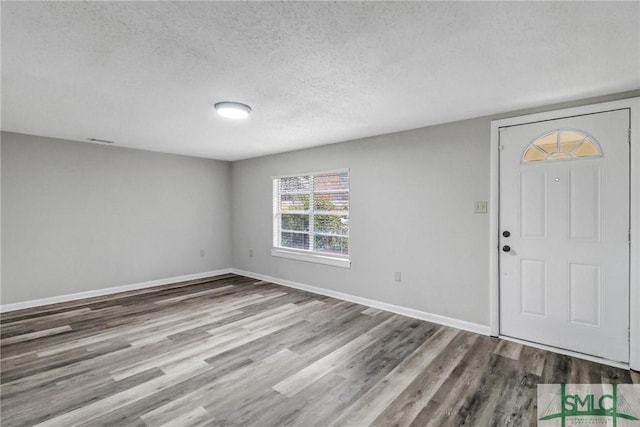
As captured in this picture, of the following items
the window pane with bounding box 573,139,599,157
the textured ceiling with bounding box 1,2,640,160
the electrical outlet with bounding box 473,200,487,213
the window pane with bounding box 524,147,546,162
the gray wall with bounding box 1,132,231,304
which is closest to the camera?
the textured ceiling with bounding box 1,2,640,160

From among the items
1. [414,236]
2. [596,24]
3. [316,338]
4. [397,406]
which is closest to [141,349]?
[316,338]

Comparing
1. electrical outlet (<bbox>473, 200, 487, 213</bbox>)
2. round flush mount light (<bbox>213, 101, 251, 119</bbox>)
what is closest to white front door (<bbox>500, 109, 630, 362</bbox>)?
electrical outlet (<bbox>473, 200, 487, 213</bbox>)

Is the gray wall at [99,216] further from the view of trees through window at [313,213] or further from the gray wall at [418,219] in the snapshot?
the gray wall at [418,219]

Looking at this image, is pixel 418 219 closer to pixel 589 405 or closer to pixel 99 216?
pixel 589 405

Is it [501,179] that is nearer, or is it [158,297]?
[501,179]

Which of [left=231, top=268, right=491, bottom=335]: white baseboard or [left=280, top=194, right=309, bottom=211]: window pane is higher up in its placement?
[left=280, top=194, right=309, bottom=211]: window pane

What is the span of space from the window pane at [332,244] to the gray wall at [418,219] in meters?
0.24

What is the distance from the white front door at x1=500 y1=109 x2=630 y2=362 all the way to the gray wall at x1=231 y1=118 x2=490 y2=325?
0.92ft

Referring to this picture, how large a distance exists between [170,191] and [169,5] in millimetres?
4515

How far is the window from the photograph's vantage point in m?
4.68

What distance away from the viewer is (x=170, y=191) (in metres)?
5.50

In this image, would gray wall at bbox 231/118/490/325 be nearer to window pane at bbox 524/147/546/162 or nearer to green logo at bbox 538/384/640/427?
window pane at bbox 524/147/546/162

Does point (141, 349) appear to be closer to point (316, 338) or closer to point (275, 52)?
point (316, 338)

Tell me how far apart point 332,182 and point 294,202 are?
0.92 metres
